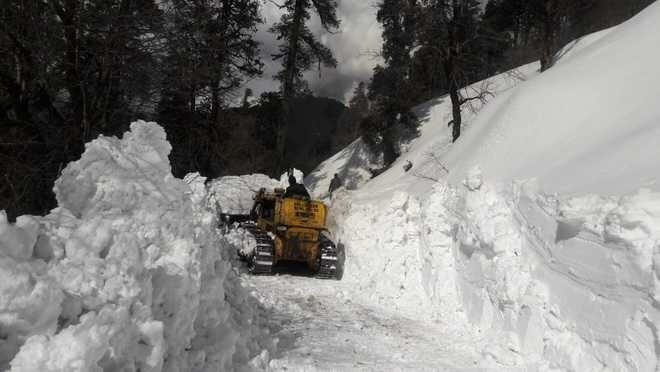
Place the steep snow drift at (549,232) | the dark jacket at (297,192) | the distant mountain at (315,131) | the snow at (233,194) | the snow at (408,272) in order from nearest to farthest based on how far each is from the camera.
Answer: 1. the snow at (408,272)
2. the steep snow drift at (549,232)
3. the dark jacket at (297,192)
4. the snow at (233,194)
5. the distant mountain at (315,131)

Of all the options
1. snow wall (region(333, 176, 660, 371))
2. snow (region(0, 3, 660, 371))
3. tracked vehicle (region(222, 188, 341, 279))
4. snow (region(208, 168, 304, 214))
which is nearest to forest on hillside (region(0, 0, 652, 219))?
snow (region(208, 168, 304, 214))

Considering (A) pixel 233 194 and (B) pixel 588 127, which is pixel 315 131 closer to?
(A) pixel 233 194

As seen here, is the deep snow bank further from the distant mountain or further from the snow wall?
the distant mountain

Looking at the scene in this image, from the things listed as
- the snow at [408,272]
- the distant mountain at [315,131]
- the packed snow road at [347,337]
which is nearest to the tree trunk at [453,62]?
the snow at [408,272]

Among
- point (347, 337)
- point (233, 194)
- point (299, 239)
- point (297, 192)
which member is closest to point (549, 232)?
point (347, 337)

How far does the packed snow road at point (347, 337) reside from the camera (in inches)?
189

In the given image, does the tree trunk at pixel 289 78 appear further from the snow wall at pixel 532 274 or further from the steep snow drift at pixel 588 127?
the snow wall at pixel 532 274

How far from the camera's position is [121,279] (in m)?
3.03

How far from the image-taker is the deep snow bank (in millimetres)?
2443

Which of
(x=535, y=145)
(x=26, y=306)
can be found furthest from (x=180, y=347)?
(x=535, y=145)

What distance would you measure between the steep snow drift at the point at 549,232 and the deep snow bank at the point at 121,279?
9.88ft

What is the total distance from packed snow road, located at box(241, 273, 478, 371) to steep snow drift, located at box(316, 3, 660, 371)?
369 mm

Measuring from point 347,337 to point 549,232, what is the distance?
2.68 m

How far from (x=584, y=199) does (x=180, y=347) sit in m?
4.16
